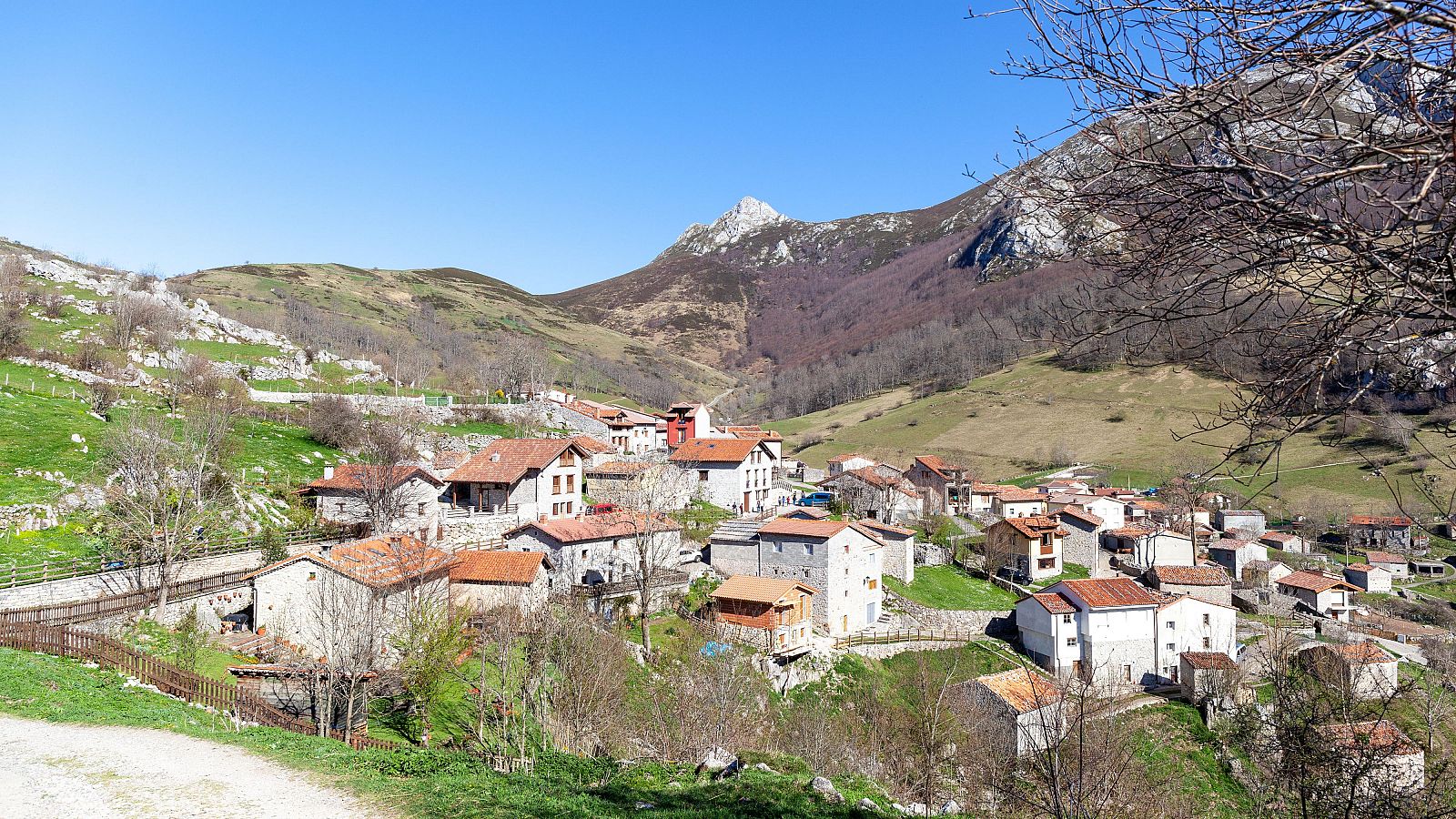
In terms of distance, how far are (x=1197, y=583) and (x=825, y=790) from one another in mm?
44813

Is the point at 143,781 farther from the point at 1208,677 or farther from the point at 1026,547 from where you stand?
the point at 1026,547

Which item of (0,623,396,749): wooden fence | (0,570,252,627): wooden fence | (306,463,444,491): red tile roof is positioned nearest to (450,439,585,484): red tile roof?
(306,463,444,491): red tile roof

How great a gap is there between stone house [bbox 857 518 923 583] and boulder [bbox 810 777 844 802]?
110ft

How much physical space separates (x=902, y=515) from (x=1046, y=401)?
7106 cm

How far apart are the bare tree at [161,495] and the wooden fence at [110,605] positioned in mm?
521

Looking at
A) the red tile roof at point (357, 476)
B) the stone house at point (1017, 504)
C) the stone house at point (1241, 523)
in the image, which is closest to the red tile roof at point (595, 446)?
the red tile roof at point (357, 476)

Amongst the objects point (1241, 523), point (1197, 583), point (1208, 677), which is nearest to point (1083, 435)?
point (1241, 523)

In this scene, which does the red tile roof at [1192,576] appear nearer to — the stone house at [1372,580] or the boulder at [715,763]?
the stone house at [1372,580]

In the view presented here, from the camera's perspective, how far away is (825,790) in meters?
13.1

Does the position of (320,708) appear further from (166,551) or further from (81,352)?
(81,352)

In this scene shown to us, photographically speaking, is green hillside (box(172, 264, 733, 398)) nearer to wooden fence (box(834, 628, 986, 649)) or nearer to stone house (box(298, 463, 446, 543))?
stone house (box(298, 463, 446, 543))

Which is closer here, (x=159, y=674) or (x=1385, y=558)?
(x=159, y=674)

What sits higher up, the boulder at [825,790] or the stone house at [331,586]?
the stone house at [331,586]

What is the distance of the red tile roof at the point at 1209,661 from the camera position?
114 feet
